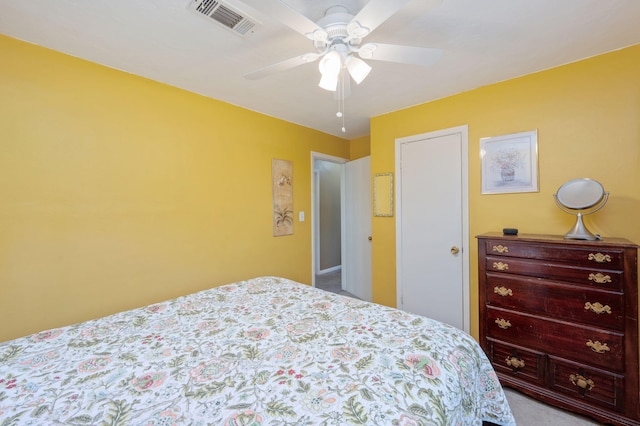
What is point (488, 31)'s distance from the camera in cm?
156

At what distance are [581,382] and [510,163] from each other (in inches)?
61.7

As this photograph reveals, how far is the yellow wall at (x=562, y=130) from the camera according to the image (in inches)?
69.2

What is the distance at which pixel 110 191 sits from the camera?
1.92m

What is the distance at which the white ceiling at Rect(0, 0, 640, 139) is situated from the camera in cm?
137

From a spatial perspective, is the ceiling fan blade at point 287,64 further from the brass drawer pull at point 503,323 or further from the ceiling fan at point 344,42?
the brass drawer pull at point 503,323

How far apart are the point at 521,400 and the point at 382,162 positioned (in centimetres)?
231

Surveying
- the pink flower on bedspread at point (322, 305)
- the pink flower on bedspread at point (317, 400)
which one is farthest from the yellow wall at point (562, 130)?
the pink flower on bedspread at point (317, 400)

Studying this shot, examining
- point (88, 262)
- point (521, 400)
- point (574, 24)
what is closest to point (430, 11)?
point (574, 24)

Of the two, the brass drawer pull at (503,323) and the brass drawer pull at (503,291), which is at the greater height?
the brass drawer pull at (503,291)

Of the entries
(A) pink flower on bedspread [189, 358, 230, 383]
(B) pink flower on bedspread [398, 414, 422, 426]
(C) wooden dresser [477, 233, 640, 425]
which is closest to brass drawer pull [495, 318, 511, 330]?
(C) wooden dresser [477, 233, 640, 425]

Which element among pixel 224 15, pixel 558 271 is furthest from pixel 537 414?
pixel 224 15

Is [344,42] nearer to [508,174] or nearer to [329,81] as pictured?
[329,81]

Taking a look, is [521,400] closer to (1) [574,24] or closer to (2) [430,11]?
(1) [574,24]

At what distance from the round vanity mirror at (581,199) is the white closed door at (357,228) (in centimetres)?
197
